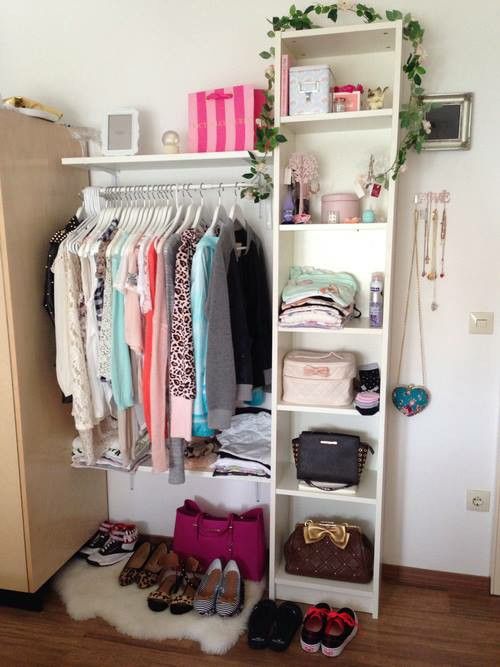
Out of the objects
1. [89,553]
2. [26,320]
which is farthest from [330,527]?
[26,320]

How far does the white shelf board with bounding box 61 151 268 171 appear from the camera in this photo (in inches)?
86.0

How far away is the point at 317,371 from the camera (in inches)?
87.4

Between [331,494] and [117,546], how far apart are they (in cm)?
114

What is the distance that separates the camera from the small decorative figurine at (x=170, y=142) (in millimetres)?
2338

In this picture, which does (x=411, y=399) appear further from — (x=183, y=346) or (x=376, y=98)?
(x=376, y=98)

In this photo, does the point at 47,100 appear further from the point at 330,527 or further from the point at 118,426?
the point at 330,527

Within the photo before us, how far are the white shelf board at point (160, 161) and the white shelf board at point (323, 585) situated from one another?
1.72m

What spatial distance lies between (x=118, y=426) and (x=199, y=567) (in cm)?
76

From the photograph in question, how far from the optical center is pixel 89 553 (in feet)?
8.88

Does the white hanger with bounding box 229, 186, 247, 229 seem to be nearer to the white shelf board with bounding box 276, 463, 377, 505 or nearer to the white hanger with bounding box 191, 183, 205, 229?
the white hanger with bounding box 191, 183, 205, 229

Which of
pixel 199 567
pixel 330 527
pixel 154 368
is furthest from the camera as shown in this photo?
pixel 199 567

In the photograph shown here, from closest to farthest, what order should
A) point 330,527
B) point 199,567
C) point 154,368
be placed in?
point 154,368, point 330,527, point 199,567

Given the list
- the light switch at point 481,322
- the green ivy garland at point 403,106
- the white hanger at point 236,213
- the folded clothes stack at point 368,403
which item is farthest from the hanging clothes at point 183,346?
the light switch at point 481,322

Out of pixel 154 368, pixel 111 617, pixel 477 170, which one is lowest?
pixel 111 617
